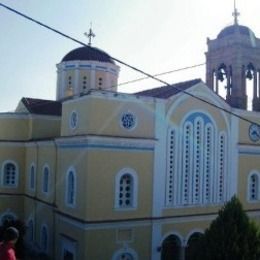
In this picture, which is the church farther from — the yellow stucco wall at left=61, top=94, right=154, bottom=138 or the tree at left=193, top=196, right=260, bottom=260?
the tree at left=193, top=196, right=260, bottom=260

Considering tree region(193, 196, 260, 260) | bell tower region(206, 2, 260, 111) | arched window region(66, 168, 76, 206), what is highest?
bell tower region(206, 2, 260, 111)

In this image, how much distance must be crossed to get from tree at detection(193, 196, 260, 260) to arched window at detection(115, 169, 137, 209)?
3.62 m

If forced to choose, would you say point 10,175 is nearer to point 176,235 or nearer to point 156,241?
point 156,241

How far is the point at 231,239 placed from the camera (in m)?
15.3

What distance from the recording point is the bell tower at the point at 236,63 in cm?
2314

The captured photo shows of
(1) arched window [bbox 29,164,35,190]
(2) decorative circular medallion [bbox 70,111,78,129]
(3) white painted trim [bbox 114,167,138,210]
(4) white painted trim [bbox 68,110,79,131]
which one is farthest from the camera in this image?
(1) arched window [bbox 29,164,35,190]

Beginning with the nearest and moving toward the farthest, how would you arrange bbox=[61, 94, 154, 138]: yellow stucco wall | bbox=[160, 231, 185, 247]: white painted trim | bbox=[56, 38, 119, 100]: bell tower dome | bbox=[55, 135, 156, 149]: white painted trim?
bbox=[55, 135, 156, 149]: white painted trim, bbox=[61, 94, 154, 138]: yellow stucco wall, bbox=[160, 231, 185, 247]: white painted trim, bbox=[56, 38, 119, 100]: bell tower dome

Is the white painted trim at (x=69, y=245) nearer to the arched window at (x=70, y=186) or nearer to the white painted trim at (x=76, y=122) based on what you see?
the arched window at (x=70, y=186)

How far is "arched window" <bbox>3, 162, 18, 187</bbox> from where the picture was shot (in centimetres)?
2512

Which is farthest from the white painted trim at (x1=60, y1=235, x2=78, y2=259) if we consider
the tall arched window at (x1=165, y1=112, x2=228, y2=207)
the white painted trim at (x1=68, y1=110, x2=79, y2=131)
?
the white painted trim at (x1=68, y1=110, x2=79, y2=131)

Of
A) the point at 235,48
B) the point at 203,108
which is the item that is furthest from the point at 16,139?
the point at 235,48

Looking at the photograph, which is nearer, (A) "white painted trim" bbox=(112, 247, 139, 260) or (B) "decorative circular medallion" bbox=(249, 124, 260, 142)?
(A) "white painted trim" bbox=(112, 247, 139, 260)

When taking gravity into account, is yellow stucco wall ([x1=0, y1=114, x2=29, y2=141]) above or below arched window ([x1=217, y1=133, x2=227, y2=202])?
above

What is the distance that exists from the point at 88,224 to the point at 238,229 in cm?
576
